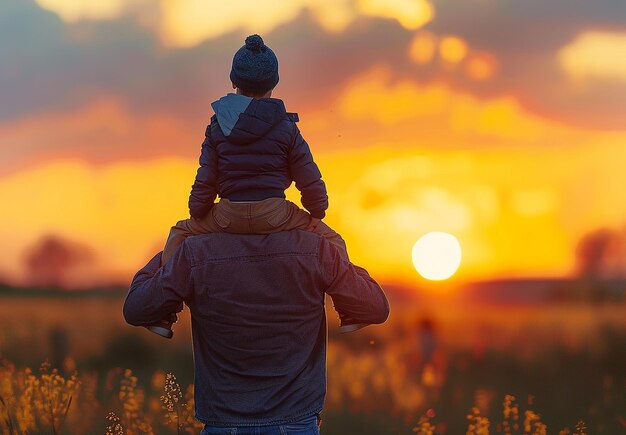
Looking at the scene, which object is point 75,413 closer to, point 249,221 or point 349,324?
point 349,324

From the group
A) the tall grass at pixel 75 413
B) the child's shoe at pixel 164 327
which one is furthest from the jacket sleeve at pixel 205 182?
the tall grass at pixel 75 413

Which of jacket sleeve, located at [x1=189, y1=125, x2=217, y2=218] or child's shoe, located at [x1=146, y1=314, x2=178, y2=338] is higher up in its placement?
jacket sleeve, located at [x1=189, y1=125, x2=217, y2=218]

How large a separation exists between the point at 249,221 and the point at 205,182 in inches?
10.9

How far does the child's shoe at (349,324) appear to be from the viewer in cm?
434

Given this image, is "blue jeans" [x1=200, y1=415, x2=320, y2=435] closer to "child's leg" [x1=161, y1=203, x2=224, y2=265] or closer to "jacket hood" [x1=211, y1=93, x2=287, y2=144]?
"child's leg" [x1=161, y1=203, x2=224, y2=265]

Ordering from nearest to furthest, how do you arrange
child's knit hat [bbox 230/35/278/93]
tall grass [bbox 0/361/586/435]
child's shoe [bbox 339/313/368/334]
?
child's knit hat [bbox 230/35/278/93]
child's shoe [bbox 339/313/368/334]
tall grass [bbox 0/361/586/435]

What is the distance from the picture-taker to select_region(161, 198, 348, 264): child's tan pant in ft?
13.3

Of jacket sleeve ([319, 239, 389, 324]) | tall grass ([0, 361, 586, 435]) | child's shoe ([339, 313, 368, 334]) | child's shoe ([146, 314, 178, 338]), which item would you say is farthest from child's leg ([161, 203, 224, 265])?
tall grass ([0, 361, 586, 435])

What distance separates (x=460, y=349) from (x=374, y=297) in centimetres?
1000

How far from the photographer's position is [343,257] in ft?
14.0

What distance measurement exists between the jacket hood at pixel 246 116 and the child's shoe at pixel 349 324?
3.30 ft

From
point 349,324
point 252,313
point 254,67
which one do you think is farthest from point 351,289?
point 254,67

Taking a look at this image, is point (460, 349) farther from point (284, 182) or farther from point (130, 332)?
point (284, 182)

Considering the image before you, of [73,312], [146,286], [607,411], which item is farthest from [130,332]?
[146,286]
